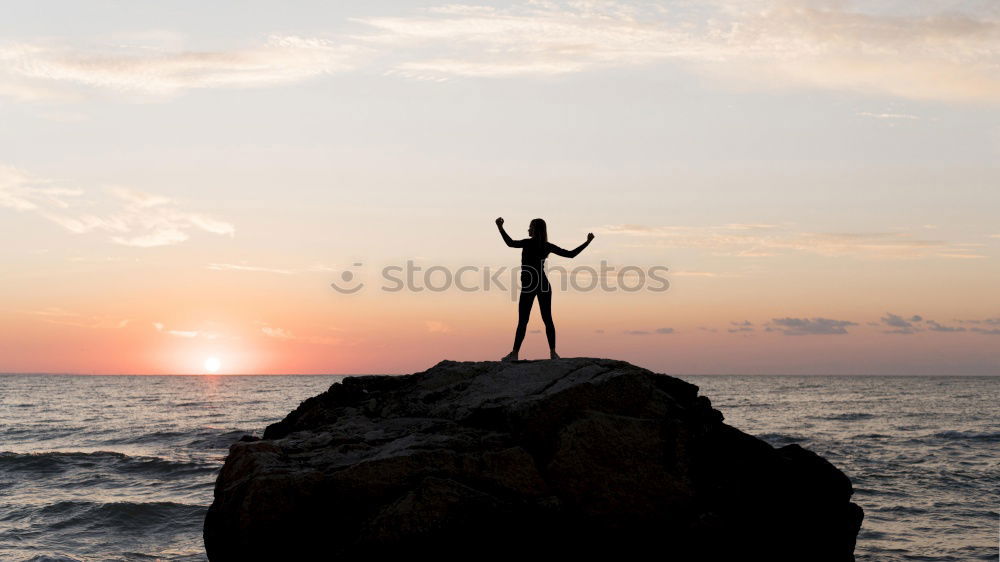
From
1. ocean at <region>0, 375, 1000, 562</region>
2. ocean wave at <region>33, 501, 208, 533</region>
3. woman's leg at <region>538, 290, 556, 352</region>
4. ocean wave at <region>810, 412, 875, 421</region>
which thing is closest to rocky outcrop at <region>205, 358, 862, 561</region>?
woman's leg at <region>538, 290, 556, 352</region>

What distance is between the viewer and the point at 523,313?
39.8 ft

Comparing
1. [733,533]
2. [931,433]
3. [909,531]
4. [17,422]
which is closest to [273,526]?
[733,533]

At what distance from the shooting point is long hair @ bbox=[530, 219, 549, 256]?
1191 cm

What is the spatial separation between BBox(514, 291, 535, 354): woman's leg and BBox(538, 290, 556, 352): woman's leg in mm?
135

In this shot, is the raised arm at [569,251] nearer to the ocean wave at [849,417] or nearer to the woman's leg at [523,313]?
the woman's leg at [523,313]

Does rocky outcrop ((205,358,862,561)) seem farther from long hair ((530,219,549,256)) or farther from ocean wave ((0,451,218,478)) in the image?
ocean wave ((0,451,218,478))

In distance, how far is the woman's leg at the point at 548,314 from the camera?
12.0m

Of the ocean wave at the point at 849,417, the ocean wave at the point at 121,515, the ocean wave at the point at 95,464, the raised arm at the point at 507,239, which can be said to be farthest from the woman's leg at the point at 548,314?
the ocean wave at the point at 849,417

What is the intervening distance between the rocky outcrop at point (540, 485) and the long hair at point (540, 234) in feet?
7.59

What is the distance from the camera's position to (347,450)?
8.80m

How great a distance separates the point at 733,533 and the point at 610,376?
2.08 m

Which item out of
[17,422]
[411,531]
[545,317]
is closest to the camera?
[411,531]

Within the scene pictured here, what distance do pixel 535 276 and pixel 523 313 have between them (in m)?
0.59

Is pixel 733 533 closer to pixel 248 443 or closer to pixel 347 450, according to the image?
pixel 347 450
